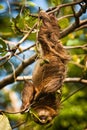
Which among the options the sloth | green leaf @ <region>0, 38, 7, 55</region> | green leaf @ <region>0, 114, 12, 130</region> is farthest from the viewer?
green leaf @ <region>0, 38, 7, 55</region>

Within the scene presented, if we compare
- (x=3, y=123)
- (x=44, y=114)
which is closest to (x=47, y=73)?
(x=44, y=114)

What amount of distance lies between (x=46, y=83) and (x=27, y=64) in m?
0.98

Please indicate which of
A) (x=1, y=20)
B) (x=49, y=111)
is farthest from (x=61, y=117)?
(x=49, y=111)

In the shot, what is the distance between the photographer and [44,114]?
265cm

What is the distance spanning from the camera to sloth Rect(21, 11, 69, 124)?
254 cm

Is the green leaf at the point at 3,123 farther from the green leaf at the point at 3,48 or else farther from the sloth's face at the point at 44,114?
the green leaf at the point at 3,48

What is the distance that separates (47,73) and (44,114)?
251 millimetres

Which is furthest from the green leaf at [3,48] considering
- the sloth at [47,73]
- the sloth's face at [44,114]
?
the sloth's face at [44,114]

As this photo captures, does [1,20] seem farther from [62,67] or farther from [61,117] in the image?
[62,67]

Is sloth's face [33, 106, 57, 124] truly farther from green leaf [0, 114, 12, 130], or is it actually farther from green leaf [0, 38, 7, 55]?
green leaf [0, 38, 7, 55]

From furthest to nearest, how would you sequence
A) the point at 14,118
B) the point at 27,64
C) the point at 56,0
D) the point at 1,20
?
the point at 1,20 → the point at 14,118 → the point at 27,64 → the point at 56,0

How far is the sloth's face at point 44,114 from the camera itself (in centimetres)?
260

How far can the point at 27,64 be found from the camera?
3.51m

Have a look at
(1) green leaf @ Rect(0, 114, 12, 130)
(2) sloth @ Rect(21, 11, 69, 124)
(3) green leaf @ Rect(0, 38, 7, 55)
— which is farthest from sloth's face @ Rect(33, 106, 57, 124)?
(3) green leaf @ Rect(0, 38, 7, 55)
